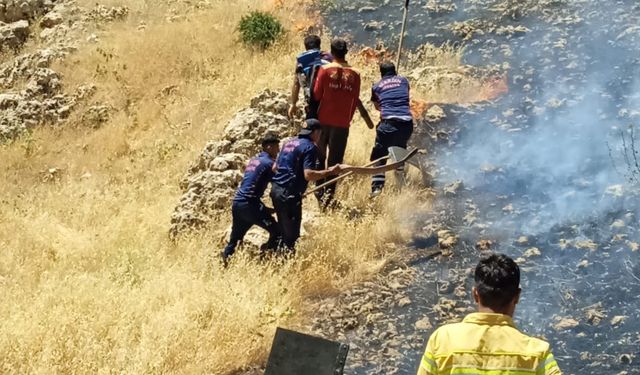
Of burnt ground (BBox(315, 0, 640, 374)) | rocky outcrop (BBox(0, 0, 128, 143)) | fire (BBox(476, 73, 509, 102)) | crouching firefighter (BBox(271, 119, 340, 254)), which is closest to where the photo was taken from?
burnt ground (BBox(315, 0, 640, 374))

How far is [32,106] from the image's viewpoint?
11641 mm

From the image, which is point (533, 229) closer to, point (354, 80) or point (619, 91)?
point (354, 80)

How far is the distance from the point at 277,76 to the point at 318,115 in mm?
3335

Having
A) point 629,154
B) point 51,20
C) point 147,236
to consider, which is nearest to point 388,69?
point 629,154

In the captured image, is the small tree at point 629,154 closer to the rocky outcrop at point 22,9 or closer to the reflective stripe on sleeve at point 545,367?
the reflective stripe on sleeve at point 545,367

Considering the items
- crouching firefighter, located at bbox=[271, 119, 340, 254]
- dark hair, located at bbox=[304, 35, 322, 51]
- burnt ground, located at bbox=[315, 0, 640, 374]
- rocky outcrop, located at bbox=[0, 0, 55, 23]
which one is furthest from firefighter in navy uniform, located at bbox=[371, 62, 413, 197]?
rocky outcrop, located at bbox=[0, 0, 55, 23]

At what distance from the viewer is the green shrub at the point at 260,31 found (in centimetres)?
A: 1243

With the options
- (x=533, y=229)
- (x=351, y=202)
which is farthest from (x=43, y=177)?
(x=533, y=229)

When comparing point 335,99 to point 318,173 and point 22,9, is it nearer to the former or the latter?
point 318,173

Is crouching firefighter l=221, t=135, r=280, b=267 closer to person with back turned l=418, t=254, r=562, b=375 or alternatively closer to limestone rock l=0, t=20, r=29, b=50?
person with back turned l=418, t=254, r=562, b=375

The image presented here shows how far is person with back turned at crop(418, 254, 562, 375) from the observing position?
2945 millimetres

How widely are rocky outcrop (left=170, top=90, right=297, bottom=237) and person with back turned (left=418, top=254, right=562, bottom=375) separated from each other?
5144 millimetres

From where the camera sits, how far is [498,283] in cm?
295

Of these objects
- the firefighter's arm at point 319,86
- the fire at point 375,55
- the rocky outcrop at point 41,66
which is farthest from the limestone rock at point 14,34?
the firefighter's arm at point 319,86
